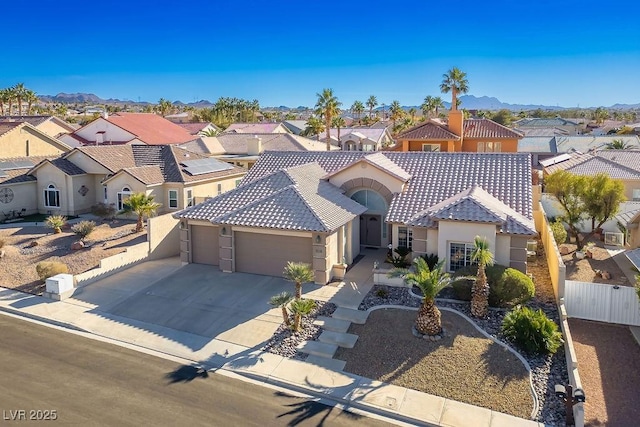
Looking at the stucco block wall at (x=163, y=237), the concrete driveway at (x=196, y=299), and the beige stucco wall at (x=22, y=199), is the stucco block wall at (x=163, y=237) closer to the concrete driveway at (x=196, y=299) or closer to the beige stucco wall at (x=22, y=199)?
the concrete driveway at (x=196, y=299)

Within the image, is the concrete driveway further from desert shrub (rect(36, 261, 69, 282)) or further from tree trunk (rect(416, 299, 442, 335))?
tree trunk (rect(416, 299, 442, 335))

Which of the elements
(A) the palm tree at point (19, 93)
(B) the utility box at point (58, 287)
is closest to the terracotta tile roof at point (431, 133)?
(B) the utility box at point (58, 287)

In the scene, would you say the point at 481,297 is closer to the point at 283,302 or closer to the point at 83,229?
the point at 283,302

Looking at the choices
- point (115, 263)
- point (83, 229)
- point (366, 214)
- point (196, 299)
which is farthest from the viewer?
point (83, 229)

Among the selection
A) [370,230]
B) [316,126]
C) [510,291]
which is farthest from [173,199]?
[316,126]

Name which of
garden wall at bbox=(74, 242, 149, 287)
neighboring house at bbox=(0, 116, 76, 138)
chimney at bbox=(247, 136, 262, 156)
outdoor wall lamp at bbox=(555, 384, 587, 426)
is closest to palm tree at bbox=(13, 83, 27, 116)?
neighboring house at bbox=(0, 116, 76, 138)

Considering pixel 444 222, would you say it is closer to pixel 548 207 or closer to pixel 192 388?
pixel 192 388
